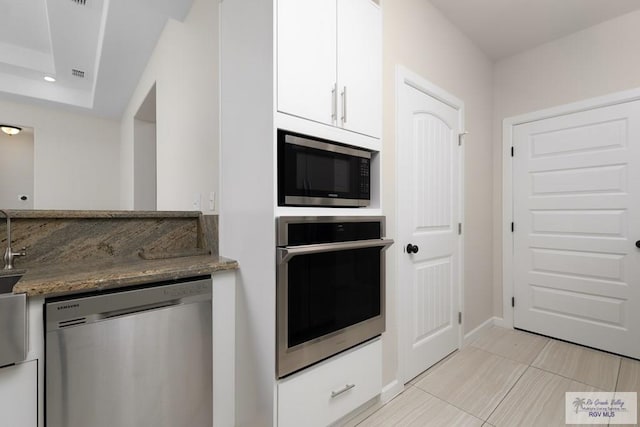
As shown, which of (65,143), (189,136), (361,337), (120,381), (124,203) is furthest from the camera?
(189,136)

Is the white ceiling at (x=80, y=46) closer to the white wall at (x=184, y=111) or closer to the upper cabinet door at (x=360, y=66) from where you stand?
the white wall at (x=184, y=111)

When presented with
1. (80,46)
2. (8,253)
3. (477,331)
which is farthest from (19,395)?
(477,331)

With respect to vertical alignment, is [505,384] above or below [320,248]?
below

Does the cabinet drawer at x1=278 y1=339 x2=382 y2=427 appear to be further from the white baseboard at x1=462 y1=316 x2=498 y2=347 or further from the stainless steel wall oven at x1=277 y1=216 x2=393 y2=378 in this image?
the white baseboard at x1=462 y1=316 x2=498 y2=347

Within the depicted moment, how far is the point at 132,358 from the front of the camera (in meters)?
1.11

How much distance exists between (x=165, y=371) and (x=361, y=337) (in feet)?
3.01

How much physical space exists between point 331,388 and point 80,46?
2592mm

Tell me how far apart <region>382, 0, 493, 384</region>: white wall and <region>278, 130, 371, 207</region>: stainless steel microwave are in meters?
0.34

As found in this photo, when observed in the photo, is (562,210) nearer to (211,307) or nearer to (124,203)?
(211,307)

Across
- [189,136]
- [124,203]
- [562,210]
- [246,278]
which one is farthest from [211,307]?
[562,210]

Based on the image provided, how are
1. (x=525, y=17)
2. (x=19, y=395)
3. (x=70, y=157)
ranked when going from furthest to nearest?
(x=525, y=17) → (x=70, y=157) → (x=19, y=395)

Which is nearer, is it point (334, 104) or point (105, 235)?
point (334, 104)

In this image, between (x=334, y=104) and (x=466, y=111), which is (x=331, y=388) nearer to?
(x=334, y=104)

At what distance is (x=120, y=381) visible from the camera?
1090 mm
